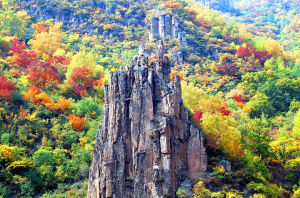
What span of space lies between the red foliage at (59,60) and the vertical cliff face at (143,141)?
31.7 m

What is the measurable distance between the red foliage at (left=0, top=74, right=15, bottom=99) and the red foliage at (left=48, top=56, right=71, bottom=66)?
14.2 metres

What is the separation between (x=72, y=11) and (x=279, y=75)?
166ft

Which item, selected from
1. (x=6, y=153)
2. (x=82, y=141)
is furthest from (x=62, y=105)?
(x=6, y=153)

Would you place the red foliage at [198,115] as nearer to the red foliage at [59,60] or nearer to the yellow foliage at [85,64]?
the yellow foliage at [85,64]

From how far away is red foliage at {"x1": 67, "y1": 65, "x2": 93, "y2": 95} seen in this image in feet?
152

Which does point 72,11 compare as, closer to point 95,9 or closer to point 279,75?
point 95,9

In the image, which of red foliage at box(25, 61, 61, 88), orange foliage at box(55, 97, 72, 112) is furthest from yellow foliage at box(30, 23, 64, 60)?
orange foliage at box(55, 97, 72, 112)

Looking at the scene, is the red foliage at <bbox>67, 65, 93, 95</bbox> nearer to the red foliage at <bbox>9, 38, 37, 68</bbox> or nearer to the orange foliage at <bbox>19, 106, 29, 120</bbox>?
the red foliage at <bbox>9, 38, 37, 68</bbox>

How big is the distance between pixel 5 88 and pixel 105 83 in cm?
1327

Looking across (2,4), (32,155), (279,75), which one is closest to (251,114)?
(279,75)

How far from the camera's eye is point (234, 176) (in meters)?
23.0

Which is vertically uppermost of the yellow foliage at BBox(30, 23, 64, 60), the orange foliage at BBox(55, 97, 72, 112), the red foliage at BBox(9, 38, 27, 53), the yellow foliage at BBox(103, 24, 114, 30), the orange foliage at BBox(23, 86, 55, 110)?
the yellow foliage at BBox(103, 24, 114, 30)

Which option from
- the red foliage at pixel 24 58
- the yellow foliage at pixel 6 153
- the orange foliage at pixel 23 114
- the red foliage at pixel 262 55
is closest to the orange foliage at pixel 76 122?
the orange foliage at pixel 23 114

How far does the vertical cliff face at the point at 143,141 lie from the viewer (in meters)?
21.2
